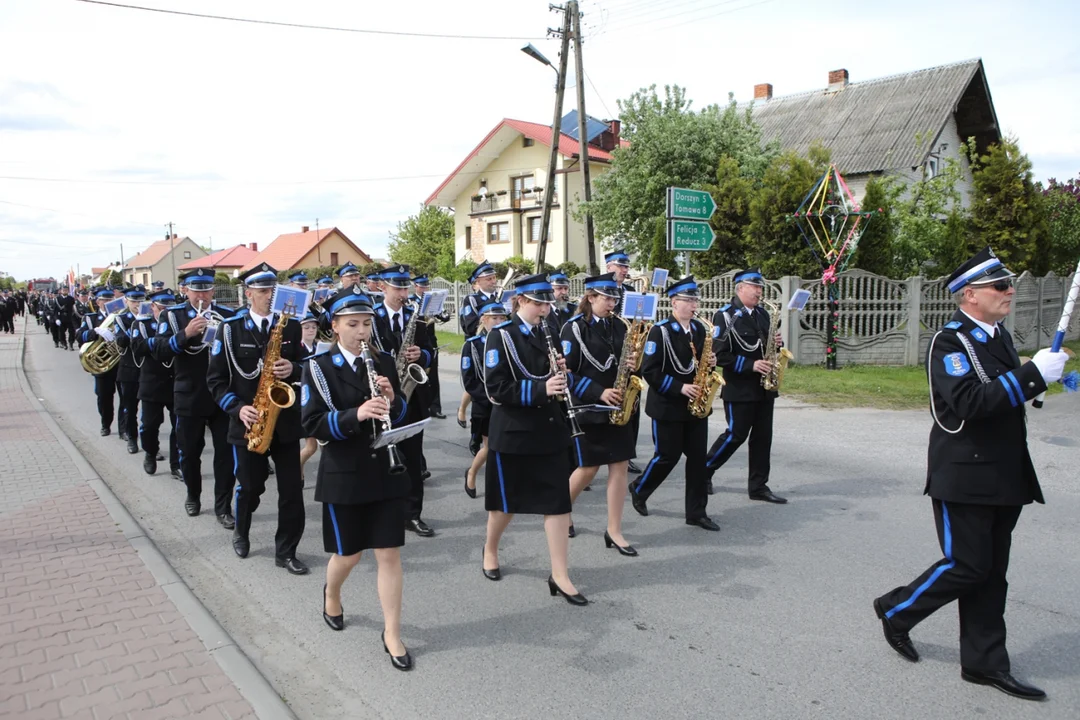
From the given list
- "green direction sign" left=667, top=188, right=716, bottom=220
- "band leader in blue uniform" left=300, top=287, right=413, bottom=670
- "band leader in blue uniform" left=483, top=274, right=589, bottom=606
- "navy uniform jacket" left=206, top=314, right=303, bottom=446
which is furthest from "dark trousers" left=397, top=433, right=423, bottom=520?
"green direction sign" left=667, top=188, right=716, bottom=220

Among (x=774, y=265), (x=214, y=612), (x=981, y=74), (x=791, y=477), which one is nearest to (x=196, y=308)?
(x=214, y=612)

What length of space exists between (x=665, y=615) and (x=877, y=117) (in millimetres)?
32365

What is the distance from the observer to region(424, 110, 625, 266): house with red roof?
4050 cm

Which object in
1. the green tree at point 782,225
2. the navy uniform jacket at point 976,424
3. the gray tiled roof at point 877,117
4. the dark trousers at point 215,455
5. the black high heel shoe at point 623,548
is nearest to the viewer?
the navy uniform jacket at point 976,424

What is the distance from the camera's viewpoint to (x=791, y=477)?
811 cm

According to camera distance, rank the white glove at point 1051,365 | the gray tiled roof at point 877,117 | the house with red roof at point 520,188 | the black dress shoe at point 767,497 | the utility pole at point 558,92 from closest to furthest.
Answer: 1. the white glove at point 1051,365
2. the black dress shoe at point 767,497
3. the utility pole at point 558,92
4. the gray tiled roof at point 877,117
5. the house with red roof at point 520,188

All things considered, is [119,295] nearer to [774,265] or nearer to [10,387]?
[10,387]

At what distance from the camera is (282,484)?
5.65m

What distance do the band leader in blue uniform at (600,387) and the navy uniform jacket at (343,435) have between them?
1828 mm

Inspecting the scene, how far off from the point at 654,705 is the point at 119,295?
1073cm

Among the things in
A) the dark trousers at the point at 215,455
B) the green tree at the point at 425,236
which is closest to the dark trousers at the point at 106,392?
the dark trousers at the point at 215,455

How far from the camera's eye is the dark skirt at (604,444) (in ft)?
18.8

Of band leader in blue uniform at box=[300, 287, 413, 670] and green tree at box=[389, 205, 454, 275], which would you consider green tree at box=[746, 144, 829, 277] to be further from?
green tree at box=[389, 205, 454, 275]

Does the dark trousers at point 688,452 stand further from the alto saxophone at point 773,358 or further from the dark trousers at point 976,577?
the dark trousers at point 976,577
